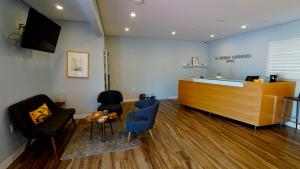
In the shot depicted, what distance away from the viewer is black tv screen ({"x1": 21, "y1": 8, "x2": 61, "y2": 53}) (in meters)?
2.44

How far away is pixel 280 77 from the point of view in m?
4.25

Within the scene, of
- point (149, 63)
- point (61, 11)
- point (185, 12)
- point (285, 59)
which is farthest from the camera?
point (149, 63)

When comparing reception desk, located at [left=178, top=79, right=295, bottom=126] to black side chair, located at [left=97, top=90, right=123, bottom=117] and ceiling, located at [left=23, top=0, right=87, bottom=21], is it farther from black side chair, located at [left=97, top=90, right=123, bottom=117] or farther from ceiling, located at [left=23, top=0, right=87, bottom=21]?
ceiling, located at [left=23, top=0, right=87, bottom=21]

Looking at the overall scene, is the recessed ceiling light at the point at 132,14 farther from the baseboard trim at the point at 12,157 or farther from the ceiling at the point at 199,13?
the baseboard trim at the point at 12,157

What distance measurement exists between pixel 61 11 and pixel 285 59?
5.86 metres

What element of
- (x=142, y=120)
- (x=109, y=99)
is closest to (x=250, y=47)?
(x=142, y=120)

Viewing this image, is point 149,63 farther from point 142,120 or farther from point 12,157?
point 12,157

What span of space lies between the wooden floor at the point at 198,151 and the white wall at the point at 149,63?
3.06 meters

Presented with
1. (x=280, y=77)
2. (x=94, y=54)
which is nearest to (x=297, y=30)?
(x=280, y=77)

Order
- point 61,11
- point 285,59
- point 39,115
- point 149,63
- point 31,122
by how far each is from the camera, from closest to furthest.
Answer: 1. point 31,122
2. point 39,115
3. point 61,11
4. point 285,59
5. point 149,63

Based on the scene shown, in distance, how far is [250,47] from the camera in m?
5.27

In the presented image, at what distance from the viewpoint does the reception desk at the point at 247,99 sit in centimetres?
352

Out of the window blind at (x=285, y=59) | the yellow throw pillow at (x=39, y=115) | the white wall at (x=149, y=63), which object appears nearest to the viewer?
the yellow throw pillow at (x=39, y=115)

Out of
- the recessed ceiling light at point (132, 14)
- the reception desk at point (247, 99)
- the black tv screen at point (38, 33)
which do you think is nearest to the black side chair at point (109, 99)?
the black tv screen at point (38, 33)
